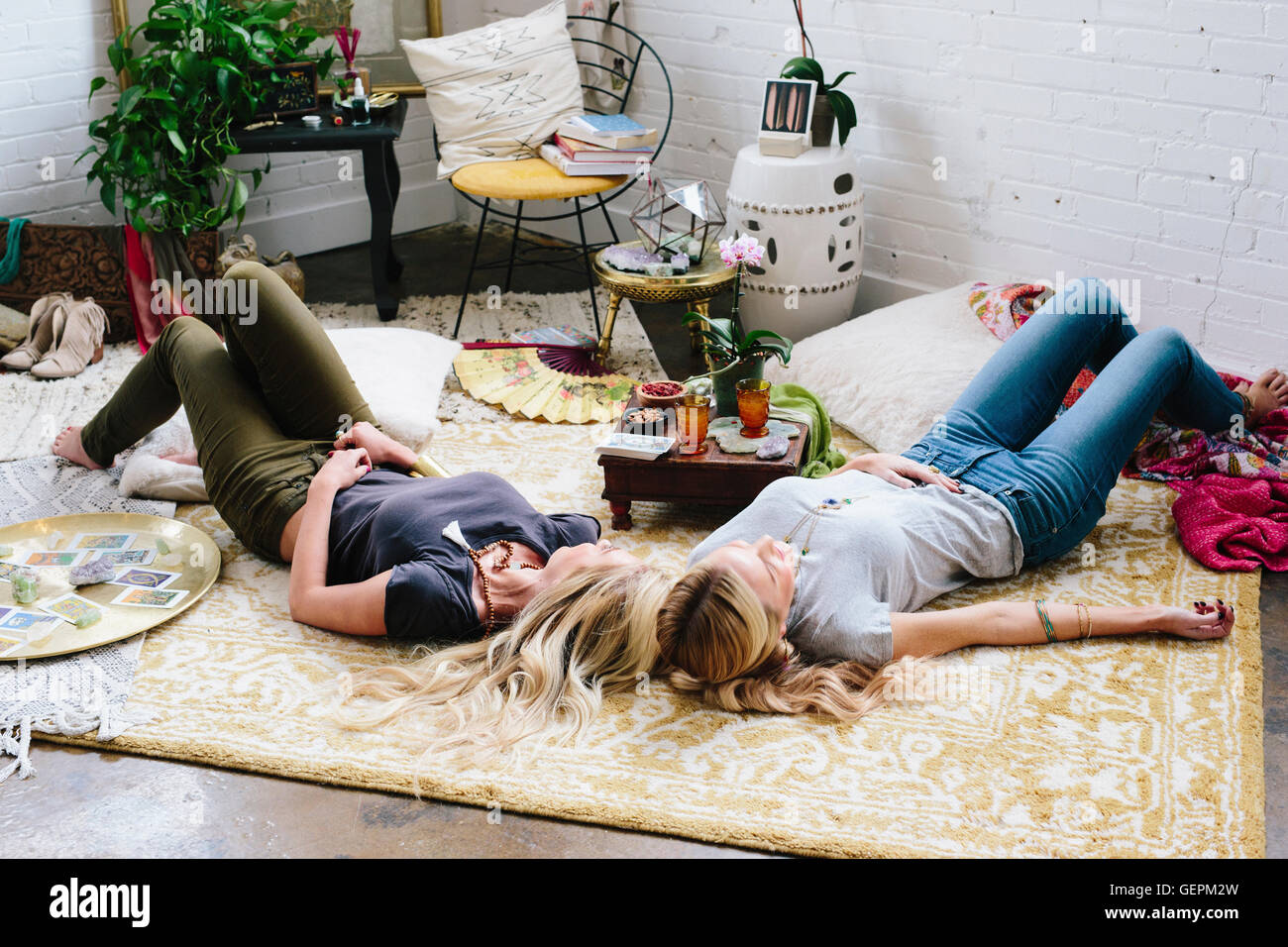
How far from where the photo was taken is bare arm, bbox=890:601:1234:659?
2.39m

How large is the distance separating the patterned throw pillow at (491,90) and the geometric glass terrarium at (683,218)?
68cm

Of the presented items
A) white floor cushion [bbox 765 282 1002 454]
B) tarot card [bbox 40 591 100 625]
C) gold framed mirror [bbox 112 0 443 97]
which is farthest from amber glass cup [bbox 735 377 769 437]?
gold framed mirror [bbox 112 0 443 97]

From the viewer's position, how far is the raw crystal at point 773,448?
9.68 feet

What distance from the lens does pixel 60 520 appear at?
2879mm

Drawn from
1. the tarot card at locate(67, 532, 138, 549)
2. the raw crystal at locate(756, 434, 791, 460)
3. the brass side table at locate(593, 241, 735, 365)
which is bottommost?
the tarot card at locate(67, 532, 138, 549)

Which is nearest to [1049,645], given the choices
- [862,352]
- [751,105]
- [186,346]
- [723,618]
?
[723,618]

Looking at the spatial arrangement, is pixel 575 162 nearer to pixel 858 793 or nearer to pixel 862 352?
pixel 862 352

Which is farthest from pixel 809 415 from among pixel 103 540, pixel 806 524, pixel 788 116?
pixel 103 540

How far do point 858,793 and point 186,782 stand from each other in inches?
48.9

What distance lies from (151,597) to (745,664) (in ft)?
4.51

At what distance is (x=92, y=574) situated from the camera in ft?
8.73

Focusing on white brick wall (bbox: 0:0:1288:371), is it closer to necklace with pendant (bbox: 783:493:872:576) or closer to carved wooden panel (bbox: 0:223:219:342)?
carved wooden panel (bbox: 0:223:219:342)

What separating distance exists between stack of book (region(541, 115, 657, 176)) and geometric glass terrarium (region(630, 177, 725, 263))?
153 mm

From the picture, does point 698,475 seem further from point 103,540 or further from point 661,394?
point 103,540
